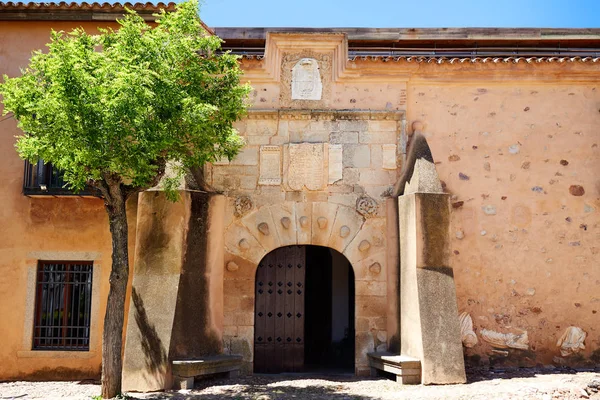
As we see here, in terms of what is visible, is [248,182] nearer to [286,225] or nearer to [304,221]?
[286,225]

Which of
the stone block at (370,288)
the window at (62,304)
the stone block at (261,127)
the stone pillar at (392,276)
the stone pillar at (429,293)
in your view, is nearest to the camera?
the stone pillar at (429,293)

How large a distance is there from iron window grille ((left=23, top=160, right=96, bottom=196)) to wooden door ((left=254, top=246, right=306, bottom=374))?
2907 mm

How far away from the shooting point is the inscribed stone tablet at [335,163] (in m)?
9.22

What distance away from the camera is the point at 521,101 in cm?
956

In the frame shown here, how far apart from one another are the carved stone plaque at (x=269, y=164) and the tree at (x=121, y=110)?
1.35 meters

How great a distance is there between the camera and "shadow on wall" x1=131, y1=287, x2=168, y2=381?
308 inches

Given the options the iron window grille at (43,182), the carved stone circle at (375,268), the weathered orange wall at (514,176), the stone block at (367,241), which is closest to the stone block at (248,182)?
the weathered orange wall at (514,176)

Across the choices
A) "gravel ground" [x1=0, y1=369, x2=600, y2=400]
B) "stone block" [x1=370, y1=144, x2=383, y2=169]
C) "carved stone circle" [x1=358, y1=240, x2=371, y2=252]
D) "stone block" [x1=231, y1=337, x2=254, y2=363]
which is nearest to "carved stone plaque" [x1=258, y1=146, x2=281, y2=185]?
Answer: "stone block" [x1=370, y1=144, x2=383, y2=169]

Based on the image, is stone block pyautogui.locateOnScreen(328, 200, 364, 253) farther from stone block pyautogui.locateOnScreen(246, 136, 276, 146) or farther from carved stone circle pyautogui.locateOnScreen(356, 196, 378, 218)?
stone block pyautogui.locateOnScreen(246, 136, 276, 146)

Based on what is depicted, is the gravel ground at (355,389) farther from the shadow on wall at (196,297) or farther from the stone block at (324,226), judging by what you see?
the stone block at (324,226)

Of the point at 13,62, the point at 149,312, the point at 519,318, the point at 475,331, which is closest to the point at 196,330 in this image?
the point at 149,312

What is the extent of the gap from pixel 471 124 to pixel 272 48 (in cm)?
312

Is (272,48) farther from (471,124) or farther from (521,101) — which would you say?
(521,101)

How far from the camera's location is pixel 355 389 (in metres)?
7.96
